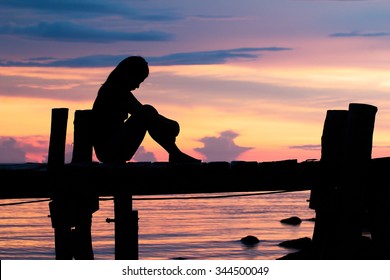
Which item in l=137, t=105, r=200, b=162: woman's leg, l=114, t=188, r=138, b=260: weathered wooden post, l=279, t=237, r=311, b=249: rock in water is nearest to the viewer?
l=137, t=105, r=200, b=162: woman's leg

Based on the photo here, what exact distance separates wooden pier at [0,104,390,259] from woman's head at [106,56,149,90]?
82 cm

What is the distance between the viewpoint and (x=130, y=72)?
1016 cm

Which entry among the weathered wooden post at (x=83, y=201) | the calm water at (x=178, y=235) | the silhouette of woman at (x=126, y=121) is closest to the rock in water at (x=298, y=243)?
the calm water at (x=178, y=235)

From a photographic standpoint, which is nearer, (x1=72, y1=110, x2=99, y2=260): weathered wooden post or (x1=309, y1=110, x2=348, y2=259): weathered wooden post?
(x1=309, y1=110, x2=348, y2=259): weathered wooden post

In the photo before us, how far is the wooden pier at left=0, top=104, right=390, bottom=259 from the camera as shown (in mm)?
9352

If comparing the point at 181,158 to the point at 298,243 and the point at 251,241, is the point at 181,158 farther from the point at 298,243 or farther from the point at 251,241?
the point at 251,241

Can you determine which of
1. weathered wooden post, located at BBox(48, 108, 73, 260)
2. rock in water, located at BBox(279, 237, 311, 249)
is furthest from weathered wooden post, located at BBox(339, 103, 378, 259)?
rock in water, located at BBox(279, 237, 311, 249)

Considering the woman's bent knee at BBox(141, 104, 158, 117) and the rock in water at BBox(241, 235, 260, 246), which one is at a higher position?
the rock in water at BBox(241, 235, 260, 246)

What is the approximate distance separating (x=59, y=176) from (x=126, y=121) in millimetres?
1101

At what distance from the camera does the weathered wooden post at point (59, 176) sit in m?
9.92

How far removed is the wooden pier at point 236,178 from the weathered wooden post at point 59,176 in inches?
0.5

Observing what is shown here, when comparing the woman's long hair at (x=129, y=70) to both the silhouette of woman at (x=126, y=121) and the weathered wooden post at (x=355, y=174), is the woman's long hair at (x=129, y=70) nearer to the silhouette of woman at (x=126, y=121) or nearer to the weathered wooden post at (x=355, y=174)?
the silhouette of woman at (x=126, y=121)

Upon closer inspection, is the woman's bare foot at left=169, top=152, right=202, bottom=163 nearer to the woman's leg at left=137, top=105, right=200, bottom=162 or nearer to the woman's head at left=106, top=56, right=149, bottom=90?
the woman's leg at left=137, top=105, right=200, bottom=162

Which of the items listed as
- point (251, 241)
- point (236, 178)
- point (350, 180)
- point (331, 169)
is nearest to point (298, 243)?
point (251, 241)
